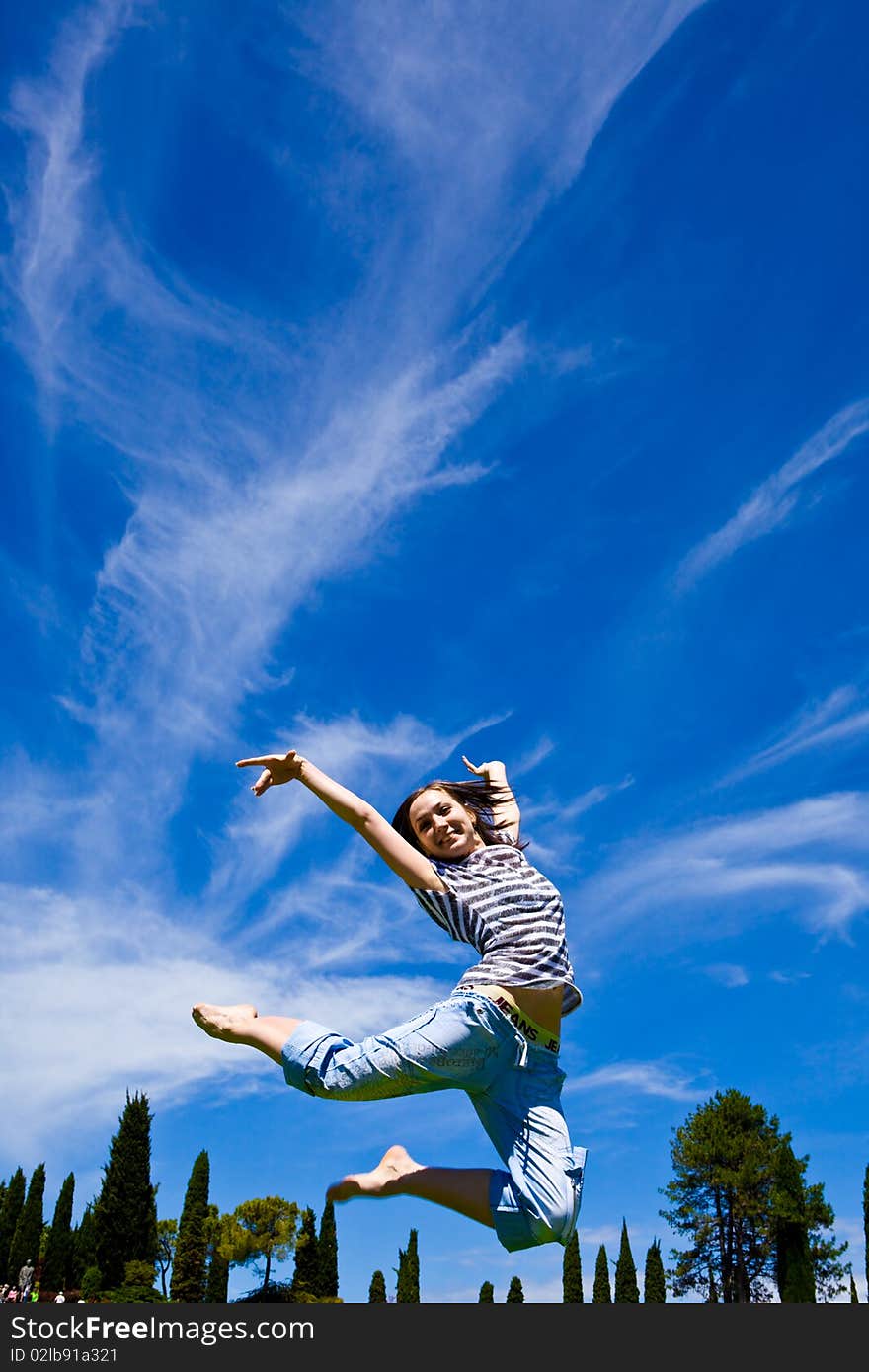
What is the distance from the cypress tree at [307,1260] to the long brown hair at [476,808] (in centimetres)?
3372

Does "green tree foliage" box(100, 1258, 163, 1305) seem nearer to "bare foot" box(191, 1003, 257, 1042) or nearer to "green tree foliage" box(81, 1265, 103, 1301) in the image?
"green tree foliage" box(81, 1265, 103, 1301)

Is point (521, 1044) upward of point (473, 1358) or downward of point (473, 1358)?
upward

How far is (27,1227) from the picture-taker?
36.3 meters

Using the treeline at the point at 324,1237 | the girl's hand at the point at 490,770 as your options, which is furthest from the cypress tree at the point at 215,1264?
the girl's hand at the point at 490,770

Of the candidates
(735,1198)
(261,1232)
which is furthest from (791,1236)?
(261,1232)

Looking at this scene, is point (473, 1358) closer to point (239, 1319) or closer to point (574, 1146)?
point (239, 1319)

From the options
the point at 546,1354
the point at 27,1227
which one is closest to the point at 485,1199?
the point at 546,1354

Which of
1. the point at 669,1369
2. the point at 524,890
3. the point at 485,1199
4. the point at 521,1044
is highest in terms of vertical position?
the point at 524,890

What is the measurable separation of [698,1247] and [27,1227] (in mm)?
22775

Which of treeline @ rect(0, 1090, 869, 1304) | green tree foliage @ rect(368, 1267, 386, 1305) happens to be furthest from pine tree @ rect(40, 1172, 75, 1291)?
green tree foliage @ rect(368, 1267, 386, 1305)

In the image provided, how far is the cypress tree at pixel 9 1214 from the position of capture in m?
35.9

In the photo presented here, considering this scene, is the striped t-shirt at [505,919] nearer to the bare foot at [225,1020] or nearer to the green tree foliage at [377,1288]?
the bare foot at [225,1020]

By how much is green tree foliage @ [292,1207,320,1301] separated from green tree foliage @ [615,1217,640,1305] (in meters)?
10.4

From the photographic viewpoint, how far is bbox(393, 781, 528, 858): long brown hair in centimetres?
502
